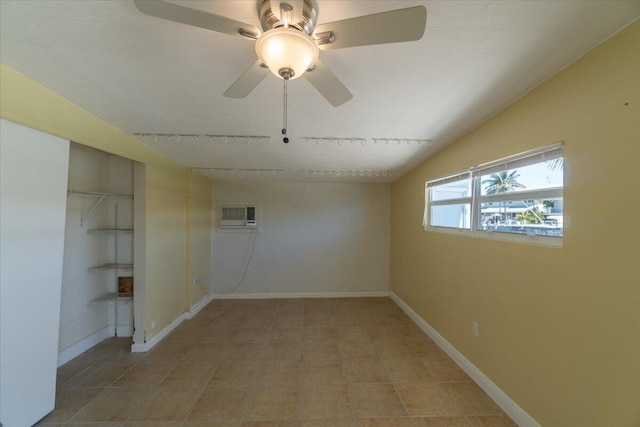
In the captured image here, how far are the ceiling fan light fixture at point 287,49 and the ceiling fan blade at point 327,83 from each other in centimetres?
10

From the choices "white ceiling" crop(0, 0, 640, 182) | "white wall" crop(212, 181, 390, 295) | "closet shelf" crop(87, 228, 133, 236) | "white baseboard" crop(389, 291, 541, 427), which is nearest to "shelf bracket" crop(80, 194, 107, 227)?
"closet shelf" crop(87, 228, 133, 236)

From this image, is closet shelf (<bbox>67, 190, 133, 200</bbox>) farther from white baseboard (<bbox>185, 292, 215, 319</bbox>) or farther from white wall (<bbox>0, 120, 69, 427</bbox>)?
white baseboard (<bbox>185, 292, 215, 319</bbox>)

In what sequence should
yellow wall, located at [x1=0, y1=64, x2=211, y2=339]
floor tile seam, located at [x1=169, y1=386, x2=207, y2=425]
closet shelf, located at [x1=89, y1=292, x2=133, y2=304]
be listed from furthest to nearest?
closet shelf, located at [x1=89, y1=292, x2=133, y2=304] < floor tile seam, located at [x1=169, y1=386, x2=207, y2=425] < yellow wall, located at [x1=0, y1=64, x2=211, y2=339]

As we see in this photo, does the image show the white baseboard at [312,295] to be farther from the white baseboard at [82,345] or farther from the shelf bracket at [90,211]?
the shelf bracket at [90,211]

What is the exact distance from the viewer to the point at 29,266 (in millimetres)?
1594

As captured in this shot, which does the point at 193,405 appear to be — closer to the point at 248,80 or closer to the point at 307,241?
the point at 248,80

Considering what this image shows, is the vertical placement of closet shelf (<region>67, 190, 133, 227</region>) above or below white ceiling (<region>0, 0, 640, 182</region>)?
below

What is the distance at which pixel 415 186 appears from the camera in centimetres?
349

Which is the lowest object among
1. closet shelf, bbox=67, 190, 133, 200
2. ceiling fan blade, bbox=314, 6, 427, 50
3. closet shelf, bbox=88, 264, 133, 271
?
closet shelf, bbox=88, 264, 133, 271

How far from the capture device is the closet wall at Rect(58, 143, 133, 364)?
249cm

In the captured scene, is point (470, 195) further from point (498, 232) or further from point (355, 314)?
point (355, 314)

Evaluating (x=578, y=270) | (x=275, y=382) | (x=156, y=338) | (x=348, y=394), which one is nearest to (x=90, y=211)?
(x=156, y=338)

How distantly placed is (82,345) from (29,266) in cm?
162

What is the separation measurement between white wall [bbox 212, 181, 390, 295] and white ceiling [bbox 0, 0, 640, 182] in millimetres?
2233
